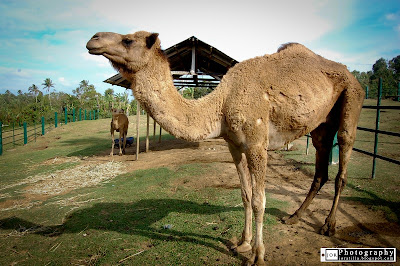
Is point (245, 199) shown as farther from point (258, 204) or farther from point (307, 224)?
point (307, 224)

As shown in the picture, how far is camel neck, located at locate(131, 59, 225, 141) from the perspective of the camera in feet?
9.86

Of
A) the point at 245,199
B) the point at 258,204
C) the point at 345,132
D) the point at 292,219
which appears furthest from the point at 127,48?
the point at 292,219

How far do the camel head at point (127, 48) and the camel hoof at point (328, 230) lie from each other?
3882mm

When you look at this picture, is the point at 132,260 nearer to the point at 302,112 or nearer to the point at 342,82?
the point at 302,112

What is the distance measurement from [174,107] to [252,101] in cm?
107

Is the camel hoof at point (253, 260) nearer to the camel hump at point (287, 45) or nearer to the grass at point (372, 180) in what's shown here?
the grass at point (372, 180)

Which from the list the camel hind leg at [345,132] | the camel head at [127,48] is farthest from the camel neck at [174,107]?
the camel hind leg at [345,132]

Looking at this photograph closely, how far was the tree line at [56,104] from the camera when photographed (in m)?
33.1

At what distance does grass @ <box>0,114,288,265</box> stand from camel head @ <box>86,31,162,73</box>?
275 cm

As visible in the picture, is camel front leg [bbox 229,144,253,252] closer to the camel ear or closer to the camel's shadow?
the camel's shadow

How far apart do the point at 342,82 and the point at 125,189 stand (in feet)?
19.2

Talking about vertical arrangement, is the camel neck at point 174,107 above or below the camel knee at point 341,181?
above

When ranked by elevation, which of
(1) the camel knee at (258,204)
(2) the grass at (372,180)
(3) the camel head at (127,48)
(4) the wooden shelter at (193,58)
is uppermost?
(4) the wooden shelter at (193,58)

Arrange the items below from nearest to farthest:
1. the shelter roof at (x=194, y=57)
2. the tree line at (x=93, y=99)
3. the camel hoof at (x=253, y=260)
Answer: the camel hoof at (x=253, y=260)
the shelter roof at (x=194, y=57)
the tree line at (x=93, y=99)
